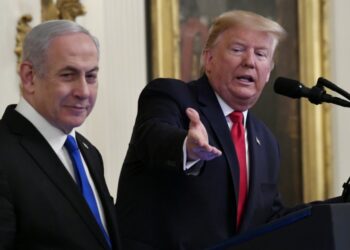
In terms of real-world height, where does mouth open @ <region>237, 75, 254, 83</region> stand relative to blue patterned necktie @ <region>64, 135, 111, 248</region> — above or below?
above

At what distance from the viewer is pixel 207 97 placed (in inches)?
122

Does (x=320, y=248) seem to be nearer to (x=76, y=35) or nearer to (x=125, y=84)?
(x=76, y=35)

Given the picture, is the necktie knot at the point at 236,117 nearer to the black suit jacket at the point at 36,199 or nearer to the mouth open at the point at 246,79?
the mouth open at the point at 246,79

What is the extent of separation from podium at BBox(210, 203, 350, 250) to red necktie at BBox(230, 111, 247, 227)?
0.92 m

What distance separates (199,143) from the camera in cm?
227

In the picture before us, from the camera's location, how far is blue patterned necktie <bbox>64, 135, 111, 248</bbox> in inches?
96.4

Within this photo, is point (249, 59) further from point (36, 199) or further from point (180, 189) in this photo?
point (36, 199)

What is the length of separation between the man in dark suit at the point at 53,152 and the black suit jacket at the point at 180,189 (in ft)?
1.05

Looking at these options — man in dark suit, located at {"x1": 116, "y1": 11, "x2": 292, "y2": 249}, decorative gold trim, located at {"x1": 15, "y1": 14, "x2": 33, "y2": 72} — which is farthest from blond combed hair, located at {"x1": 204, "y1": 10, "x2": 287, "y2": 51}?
decorative gold trim, located at {"x1": 15, "y1": 14, "x2": 33, "y2": 72}

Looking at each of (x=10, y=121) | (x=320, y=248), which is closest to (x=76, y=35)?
(x=10, y=121)

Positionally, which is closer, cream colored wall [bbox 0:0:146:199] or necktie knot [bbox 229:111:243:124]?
necktie knot [bbox 229:111:243:124]

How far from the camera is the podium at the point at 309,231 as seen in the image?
1.92 meters

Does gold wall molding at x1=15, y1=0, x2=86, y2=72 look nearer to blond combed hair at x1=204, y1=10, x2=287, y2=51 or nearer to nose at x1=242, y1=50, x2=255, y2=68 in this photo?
blond combed hair at x1=204, y1=10, x2=287, y2=51

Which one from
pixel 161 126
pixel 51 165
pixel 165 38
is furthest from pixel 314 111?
pixel 51 165
